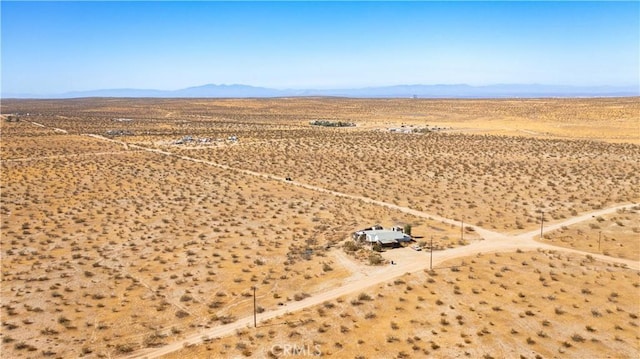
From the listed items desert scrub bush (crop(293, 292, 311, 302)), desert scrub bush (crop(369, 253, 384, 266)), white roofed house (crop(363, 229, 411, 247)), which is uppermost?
white roofed house (crop(363, 229, 411, 247))

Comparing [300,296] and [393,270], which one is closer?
[300,296]

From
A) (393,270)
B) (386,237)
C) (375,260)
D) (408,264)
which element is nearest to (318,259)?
(375,260)

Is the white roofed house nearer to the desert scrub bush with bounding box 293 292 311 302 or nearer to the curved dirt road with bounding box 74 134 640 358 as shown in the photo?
the curved dirt road with bounding box 74 134 640 358

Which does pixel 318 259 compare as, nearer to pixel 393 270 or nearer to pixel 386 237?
pixel 393 270

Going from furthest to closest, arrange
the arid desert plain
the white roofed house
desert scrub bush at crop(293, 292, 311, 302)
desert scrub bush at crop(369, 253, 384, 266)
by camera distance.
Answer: the white roofed house
desert scrub bush at crop(369, 253, 384, 266)
desert scrub bush at crop(293, 292, 311, 302)
the arid desert plain

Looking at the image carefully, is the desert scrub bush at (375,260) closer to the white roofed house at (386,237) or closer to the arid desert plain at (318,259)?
the arid desert plain at (318,259)

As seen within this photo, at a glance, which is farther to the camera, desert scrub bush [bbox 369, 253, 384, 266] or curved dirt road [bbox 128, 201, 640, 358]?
desert scrub bush [bbox 369, 253, 384, 266]

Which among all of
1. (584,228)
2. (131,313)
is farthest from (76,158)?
(584,228)

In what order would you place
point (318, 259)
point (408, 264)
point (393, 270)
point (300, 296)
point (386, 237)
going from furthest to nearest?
point (386, 237)
point (318, 259)
point (408, 264)
point (393, 270)
point (300, 296)

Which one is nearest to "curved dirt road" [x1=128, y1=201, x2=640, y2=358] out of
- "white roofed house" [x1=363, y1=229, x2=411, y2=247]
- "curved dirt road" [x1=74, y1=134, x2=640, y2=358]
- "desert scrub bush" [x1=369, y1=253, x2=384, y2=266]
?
"curved dirt road" [x1=74, y1=134, x2=640, y2=358]
